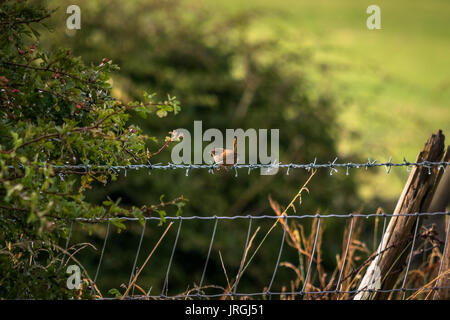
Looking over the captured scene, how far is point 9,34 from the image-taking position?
2707 mm

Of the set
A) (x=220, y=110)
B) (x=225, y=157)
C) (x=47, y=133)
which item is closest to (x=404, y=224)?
(x=225, y=157)

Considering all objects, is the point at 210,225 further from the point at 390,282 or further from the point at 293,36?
the point at 390,282

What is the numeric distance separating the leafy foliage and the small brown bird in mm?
452

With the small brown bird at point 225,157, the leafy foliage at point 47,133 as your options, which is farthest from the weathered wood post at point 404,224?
the leafy foliage at point 47,133

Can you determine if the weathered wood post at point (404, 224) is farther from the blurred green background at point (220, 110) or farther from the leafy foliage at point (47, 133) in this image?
the blurred green background at point (220, 110)

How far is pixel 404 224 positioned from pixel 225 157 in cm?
110

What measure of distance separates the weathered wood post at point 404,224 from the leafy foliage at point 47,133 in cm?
148

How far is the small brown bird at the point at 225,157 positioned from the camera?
3.12m

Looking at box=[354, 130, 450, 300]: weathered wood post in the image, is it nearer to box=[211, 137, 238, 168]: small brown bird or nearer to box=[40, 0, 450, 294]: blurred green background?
box=[211, 137, 238, 168]: small brown bird

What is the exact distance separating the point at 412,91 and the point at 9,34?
584 inches

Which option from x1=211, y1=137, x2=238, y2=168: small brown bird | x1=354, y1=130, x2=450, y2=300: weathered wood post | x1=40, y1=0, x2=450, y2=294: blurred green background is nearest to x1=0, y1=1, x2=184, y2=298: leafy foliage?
x1=211, y1=137, x2=238, y2=168: small brown bird

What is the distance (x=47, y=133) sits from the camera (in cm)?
252

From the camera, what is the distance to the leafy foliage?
95.5 inches
